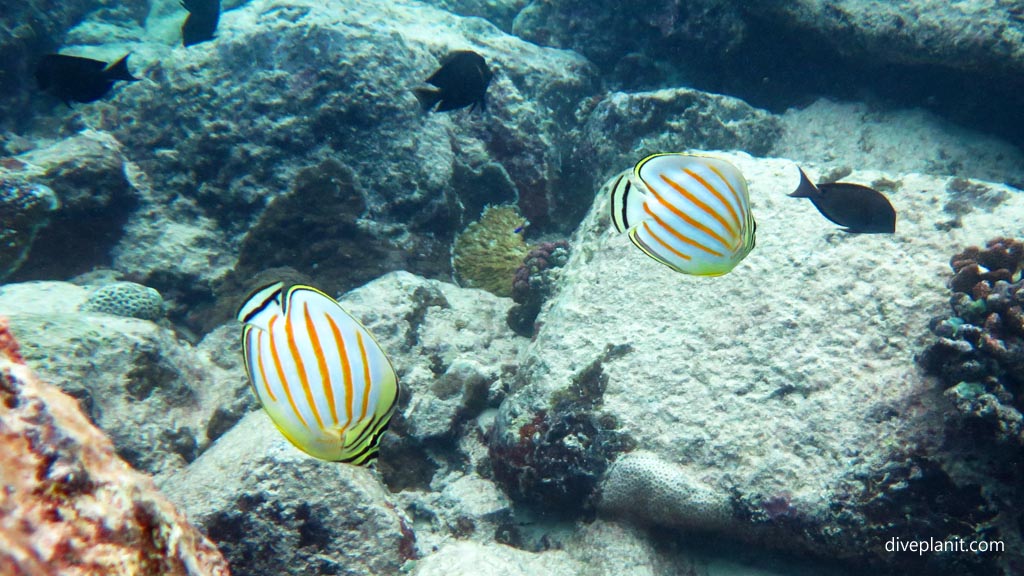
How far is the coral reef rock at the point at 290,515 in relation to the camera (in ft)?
9.04

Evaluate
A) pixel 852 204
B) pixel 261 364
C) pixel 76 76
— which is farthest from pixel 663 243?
pixel 76 76

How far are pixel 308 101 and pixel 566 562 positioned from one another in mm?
5314

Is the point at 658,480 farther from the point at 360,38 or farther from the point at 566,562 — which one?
the point at 360,38

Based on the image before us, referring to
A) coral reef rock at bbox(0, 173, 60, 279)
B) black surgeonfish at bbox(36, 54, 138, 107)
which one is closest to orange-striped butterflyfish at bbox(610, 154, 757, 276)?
black surgeonfish at bbox(36, 54, 138, 107)

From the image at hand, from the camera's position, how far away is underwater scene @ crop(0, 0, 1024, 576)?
1.83 metres

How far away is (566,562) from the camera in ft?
9.78

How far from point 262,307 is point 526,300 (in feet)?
12.0

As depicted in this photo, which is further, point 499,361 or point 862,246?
point 499,361

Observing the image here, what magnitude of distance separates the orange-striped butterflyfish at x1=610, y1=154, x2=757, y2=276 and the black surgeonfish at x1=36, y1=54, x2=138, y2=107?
15.9ft

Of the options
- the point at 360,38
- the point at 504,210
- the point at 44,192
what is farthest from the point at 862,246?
the point at 44,192

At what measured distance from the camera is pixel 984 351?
2.79 meters

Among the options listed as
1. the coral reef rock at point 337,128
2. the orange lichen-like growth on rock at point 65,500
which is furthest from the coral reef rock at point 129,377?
the orange lichen-like growth on rock at point 65,500

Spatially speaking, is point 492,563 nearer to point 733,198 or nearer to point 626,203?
point 626,203

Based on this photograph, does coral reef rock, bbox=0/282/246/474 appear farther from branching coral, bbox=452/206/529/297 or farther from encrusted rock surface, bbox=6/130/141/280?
branching coral, bbox=452/206/529/297
